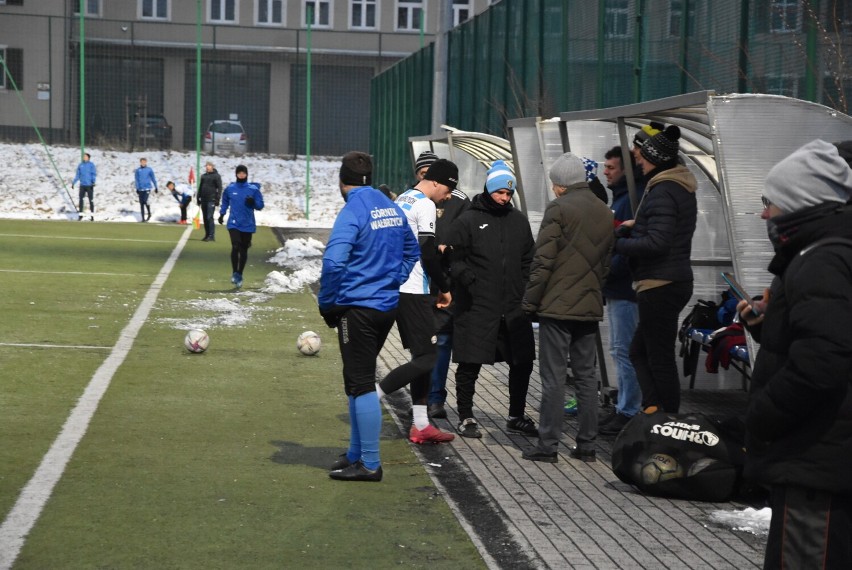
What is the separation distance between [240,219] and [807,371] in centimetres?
1452

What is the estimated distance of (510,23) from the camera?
18.7 m

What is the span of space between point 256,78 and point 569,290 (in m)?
42.8

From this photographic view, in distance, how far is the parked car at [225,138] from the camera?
43938 millimetres

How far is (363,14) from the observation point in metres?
50.8

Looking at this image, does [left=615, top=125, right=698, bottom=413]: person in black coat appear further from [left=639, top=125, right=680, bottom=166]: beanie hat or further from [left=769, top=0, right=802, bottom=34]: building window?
[left=769, top=0, right=802, bottom=34]: building window

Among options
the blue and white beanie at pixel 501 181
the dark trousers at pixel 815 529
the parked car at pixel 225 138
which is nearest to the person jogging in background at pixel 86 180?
the parked car at pixel 225 138

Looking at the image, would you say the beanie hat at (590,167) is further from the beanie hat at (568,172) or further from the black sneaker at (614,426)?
the black sneaker at (614,426)

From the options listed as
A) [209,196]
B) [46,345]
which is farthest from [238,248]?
[209,196]

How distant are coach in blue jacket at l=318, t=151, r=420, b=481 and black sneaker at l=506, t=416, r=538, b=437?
71.2 inches

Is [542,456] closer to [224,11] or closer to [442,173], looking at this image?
[442,173]

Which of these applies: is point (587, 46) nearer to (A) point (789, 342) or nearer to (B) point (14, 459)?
(B) point (14, 459)

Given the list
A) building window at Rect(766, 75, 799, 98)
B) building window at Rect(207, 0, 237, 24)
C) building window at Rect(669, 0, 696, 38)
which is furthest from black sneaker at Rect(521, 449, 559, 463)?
building window at Rect(207, 0, 237, 24)

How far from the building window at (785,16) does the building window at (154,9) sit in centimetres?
4308

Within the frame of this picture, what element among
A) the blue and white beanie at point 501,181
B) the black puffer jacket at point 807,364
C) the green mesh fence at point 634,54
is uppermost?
the green mesh fence at point 634,54
